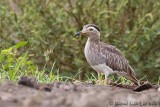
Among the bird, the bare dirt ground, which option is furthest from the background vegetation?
the bare dirt ground

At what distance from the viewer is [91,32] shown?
368 inches

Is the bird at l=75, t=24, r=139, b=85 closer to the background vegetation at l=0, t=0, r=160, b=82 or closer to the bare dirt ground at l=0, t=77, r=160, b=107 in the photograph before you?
the background vegetation at l=0, t=0, r=160, b=82

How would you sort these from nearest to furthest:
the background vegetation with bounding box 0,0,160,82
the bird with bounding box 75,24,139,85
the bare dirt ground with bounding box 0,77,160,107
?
1. the bare dirt ground with bounding box 0,77,160,107
2. the bird with bounding box 75,24,139,85
3. the background vegetation with bounding box 0,0,160,82

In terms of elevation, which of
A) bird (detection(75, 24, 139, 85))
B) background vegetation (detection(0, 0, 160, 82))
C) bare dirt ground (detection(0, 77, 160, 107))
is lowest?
bare dirt ground (detection(0, 77, 160, 107))

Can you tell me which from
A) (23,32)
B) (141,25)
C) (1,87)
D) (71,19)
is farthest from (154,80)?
(1,87)

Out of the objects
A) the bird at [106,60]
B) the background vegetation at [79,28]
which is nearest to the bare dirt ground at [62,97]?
the bird at [106,60]

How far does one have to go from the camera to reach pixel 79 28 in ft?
36.4

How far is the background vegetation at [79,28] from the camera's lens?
34.8ft

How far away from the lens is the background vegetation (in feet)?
34.8

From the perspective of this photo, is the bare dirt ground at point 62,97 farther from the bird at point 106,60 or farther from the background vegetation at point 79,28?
the background vegetation at point 79,28

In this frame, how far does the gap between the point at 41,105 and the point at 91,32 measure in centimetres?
566

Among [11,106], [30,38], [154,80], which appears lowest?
[11,106]

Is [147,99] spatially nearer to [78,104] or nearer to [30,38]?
[78,104]

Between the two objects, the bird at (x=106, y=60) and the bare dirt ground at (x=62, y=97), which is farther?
the bird at (x=106, y=60)
